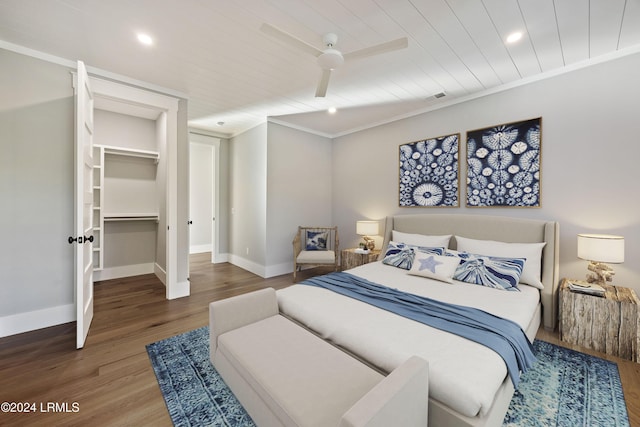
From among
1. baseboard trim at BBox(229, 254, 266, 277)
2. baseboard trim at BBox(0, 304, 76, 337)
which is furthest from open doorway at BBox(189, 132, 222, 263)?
baseboard trim at BBox(0, 304, 76, 337)

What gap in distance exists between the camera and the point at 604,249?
221 cm

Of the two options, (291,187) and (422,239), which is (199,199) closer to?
(291,187)

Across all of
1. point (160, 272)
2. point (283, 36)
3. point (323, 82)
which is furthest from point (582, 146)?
point (160, 272)

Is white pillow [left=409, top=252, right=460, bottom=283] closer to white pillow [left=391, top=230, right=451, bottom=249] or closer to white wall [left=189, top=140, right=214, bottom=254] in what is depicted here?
white pillow [left=391, top=230, right=451, bottom=249]

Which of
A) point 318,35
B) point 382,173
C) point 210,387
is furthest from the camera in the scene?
point 382,173

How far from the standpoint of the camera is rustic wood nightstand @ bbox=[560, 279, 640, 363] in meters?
2.06

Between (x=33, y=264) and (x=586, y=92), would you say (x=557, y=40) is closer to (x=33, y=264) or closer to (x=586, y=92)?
(x=586, y=92)

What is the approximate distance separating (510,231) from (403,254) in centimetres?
122

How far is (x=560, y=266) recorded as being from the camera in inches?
109

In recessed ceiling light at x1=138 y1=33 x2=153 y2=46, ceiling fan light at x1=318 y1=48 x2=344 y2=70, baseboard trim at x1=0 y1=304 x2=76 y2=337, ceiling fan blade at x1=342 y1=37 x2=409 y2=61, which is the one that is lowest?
baseboard trim at x1=0 y1=304 x2=76 y2=337

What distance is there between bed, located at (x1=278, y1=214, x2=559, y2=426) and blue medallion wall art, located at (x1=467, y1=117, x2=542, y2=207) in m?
0.29

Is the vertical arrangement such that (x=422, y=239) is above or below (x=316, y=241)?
above

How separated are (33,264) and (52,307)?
496mm

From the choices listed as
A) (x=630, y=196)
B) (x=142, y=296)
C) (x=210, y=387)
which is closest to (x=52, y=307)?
(x=142, y=296)
